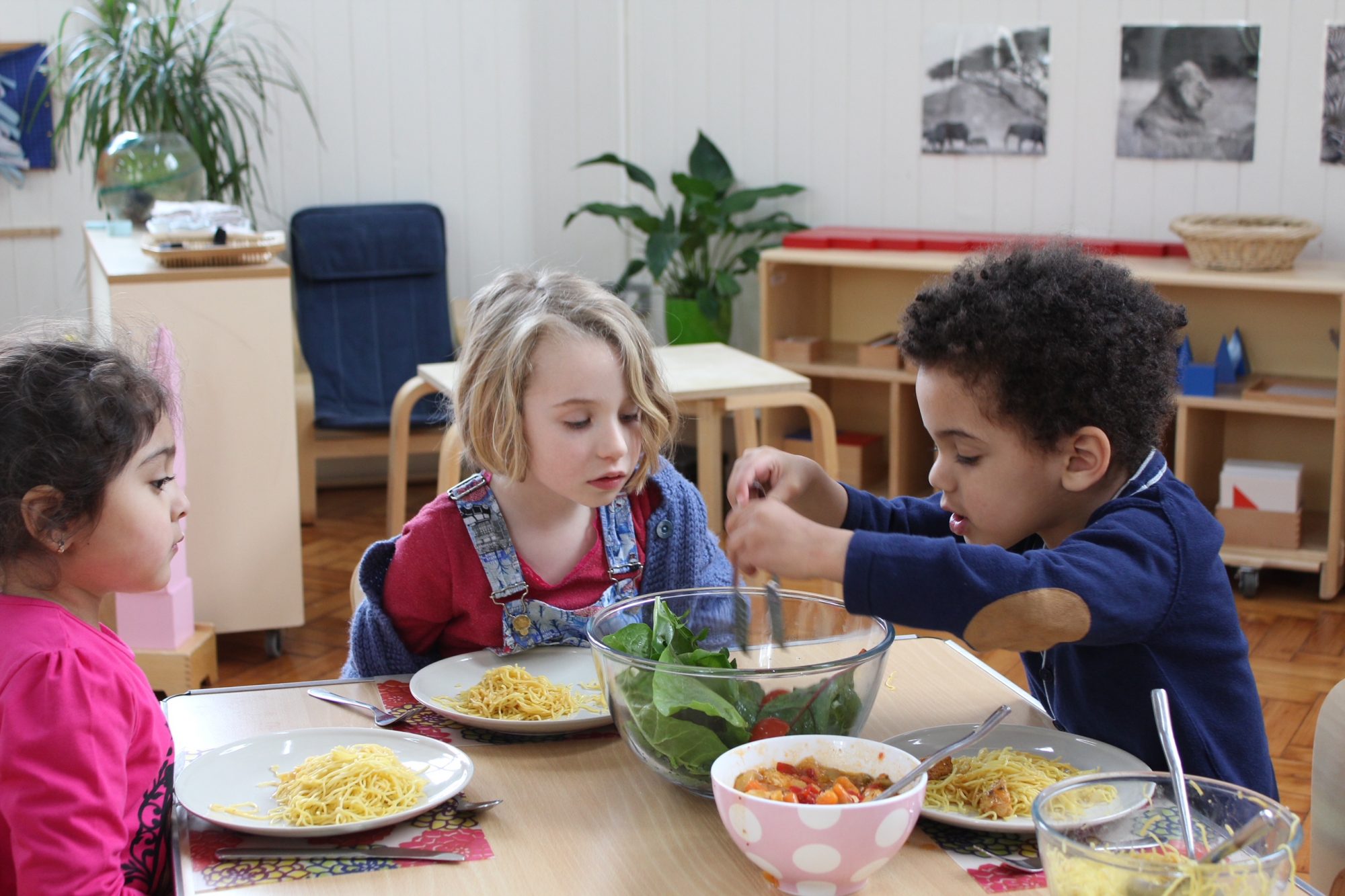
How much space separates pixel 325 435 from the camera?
4.27m

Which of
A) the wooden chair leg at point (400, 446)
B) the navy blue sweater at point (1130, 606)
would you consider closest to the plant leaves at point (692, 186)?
the wooden chair leg at point (400, 446)

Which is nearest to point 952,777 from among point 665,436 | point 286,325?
point 665,436

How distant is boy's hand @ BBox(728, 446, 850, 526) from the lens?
1305 mm

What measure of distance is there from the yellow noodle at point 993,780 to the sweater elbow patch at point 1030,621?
0.09 meters

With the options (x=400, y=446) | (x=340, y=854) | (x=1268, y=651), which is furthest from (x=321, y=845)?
(x=1268, y=651)

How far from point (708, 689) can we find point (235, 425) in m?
2.31

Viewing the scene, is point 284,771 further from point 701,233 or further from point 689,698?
point 701,233

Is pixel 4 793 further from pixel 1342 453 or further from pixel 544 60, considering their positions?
pixel 544 60

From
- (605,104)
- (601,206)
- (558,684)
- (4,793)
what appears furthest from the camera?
(605,104)

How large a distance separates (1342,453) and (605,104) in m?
2.68

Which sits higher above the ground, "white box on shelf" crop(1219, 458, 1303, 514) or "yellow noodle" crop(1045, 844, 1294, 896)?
"yellow noodle" crop(1045, 844, 1294, 896)

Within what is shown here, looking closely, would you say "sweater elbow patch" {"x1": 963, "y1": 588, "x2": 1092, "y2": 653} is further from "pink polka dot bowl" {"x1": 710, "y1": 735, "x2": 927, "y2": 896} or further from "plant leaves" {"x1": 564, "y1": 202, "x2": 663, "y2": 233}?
"plant leaves" {"x1": 564, "y1": 202, "x2": 663, "y2": 233}

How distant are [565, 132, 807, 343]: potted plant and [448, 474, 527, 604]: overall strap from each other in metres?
2.81

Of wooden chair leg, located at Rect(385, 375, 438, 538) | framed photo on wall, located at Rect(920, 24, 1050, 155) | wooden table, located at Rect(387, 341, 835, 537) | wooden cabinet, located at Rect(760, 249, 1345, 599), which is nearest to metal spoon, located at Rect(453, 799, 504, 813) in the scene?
wooden table, located at Rect(387, 341, 835, 537)
